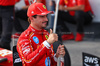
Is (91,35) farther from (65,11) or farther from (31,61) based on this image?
(31,61)

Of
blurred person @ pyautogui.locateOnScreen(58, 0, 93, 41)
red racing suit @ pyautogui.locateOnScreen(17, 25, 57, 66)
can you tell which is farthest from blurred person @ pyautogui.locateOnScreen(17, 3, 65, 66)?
blurred person @ pyautogui.locateOnScreen(58, 0, 93, 41)

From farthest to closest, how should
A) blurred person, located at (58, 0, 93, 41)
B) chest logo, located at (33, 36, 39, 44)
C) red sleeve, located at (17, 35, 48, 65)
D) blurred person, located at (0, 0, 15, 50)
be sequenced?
blurred person, located at (58, 0, 93, 41) → blurred person, located at (0, 0, 15, 50) → chest logo, located at (33, 36, 39, 44) → red sleeve, located at (17, 35, 48, 65)

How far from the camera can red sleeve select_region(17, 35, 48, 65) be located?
86.0 inches

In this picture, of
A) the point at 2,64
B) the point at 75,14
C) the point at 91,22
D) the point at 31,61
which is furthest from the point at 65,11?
the point at 31,61

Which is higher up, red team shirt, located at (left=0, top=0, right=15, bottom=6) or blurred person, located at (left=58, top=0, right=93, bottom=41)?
red team shirt, located at (left=0, top=0, right=15, bottom=6)

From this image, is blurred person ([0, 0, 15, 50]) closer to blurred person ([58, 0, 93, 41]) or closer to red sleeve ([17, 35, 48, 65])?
red sleeve ([17, 35, 48, 65])

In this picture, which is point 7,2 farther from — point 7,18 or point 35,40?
point 35,40

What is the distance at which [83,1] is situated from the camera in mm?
5695

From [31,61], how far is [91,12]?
3955 millimetres

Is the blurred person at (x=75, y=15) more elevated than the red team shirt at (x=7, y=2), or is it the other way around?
the red team shirt at (x=7, y=2)

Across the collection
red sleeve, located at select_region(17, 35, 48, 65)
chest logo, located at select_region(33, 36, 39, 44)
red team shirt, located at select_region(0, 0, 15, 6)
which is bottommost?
red sleeve, located at select_region(17, 35, 48, 65)

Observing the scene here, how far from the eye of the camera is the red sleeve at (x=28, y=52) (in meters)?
2.18

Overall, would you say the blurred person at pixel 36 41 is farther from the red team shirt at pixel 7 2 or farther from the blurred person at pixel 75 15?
the blurred person at pixel 75 15

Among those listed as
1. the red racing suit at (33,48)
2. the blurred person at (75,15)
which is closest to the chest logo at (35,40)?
the red racing suit at (33,48)
